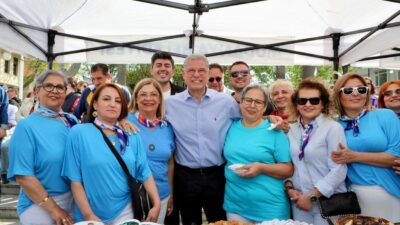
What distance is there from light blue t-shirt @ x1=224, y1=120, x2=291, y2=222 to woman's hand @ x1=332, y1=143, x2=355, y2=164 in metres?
0.36

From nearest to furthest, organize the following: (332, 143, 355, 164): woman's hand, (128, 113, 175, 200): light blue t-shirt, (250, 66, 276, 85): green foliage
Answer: (332, 143, 355, 164): woman's hand < (128, 113, 175, 200): light blue t-shirt < (250, 66, 276, 85): green foliage

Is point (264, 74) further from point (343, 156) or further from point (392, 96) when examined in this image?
point (343, 156)

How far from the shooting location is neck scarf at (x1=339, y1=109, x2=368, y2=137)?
2.79 m

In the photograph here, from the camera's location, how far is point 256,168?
9.01 feet

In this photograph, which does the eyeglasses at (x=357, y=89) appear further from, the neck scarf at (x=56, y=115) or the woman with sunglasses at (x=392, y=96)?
the neck scarf at (x=56, y=115)

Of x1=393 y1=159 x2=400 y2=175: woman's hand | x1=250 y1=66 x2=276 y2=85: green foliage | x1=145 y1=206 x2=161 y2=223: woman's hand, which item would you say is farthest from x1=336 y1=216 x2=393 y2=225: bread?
x1=250 y1=66 x2=276 y2=85: green foliage

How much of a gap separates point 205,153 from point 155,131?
48cm

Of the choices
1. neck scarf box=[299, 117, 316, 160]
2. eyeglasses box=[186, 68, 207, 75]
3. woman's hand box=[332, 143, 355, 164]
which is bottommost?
woman's hand box=[332, 143, 355, 164]

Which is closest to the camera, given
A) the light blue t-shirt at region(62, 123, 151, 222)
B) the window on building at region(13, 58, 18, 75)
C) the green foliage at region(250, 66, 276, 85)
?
the light blue t-shirt at region(62, 123, 151, 222)

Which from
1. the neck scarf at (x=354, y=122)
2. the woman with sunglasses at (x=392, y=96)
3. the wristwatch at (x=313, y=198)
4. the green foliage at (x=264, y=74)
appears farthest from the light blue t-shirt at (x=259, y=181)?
the green foliage at (x=264, y=74)

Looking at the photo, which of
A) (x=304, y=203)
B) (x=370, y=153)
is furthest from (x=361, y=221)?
(x=370, y=153)

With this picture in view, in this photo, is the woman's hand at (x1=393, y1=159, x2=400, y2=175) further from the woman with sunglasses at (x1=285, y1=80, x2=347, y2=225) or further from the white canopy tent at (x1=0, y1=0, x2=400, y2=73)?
the white canopy tent at (x1=0, y1=0, x2=400, y2=73)

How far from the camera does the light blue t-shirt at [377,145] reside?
2711 mm

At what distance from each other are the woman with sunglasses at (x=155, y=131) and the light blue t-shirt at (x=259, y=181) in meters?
0.55
